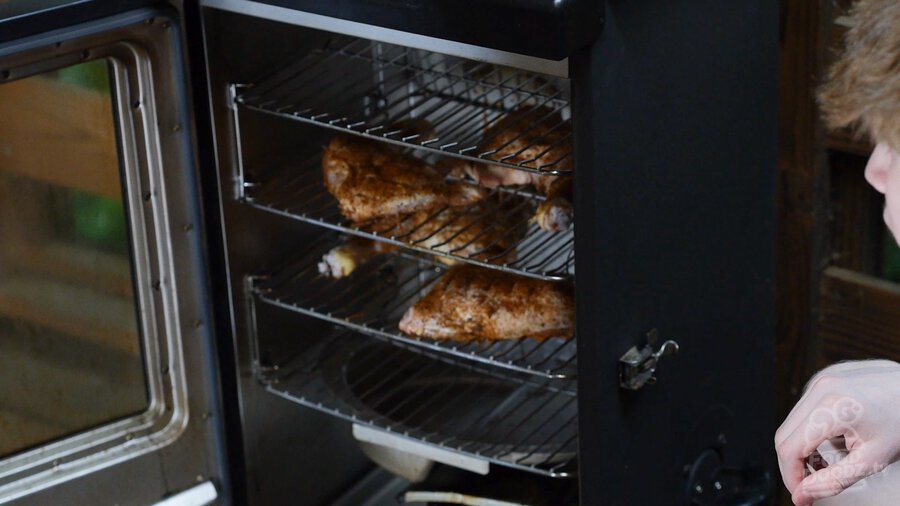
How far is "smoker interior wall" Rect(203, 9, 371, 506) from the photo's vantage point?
180 cm

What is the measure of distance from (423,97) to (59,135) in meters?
0.66

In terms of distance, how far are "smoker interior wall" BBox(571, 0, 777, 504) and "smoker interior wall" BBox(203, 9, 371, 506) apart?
1.98ft

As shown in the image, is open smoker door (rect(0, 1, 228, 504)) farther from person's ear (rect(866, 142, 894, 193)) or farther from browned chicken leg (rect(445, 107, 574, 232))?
person's ear (rect(866, 142, 894, 193))

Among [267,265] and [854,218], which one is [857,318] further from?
[267,265]

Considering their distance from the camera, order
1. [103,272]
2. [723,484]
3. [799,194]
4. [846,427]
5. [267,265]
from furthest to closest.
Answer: [799,194] < [267,265] < [723,484] < [103,272] < [846,427]

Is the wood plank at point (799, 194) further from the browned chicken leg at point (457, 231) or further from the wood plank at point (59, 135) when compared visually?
the wood plank at point (59, 135)

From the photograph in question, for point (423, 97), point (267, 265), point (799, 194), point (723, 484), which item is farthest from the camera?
point (799, 194)

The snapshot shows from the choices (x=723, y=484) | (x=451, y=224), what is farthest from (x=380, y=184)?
(x=723, y=484)

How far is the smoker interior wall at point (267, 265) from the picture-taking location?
180 cm

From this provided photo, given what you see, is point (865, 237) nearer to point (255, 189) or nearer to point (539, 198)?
point (539, 198)

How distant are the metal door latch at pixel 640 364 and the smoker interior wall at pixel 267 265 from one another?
2.09ft

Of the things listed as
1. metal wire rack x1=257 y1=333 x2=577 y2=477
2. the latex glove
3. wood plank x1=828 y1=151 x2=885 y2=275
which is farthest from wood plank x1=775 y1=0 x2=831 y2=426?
the latex glove

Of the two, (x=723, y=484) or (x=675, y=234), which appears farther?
(x=723, y=484)

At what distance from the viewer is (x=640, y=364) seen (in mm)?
1585
